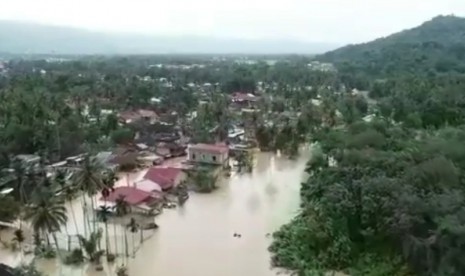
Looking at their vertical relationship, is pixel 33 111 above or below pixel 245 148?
above

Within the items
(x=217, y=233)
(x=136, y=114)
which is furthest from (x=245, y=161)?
(x=136, y=114)

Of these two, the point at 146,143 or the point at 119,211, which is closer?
the point at 119,211

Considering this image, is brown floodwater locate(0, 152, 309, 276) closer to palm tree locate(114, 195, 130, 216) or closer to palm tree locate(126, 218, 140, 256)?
palm tree locate(126, 218, 140, 256)

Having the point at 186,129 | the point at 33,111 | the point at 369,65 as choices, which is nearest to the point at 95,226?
the point at 33,111

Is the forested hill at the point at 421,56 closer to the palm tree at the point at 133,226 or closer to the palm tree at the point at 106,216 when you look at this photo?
the palm tree at the point at 106,216

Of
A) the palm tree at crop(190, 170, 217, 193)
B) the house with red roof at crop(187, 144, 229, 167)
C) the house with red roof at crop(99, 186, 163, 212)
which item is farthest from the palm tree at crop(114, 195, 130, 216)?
the house with red roof at crop(187, 144, 229, 167)

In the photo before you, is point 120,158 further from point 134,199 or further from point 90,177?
point 90,177

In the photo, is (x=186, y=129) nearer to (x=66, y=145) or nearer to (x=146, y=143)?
(x=146, y=143)
